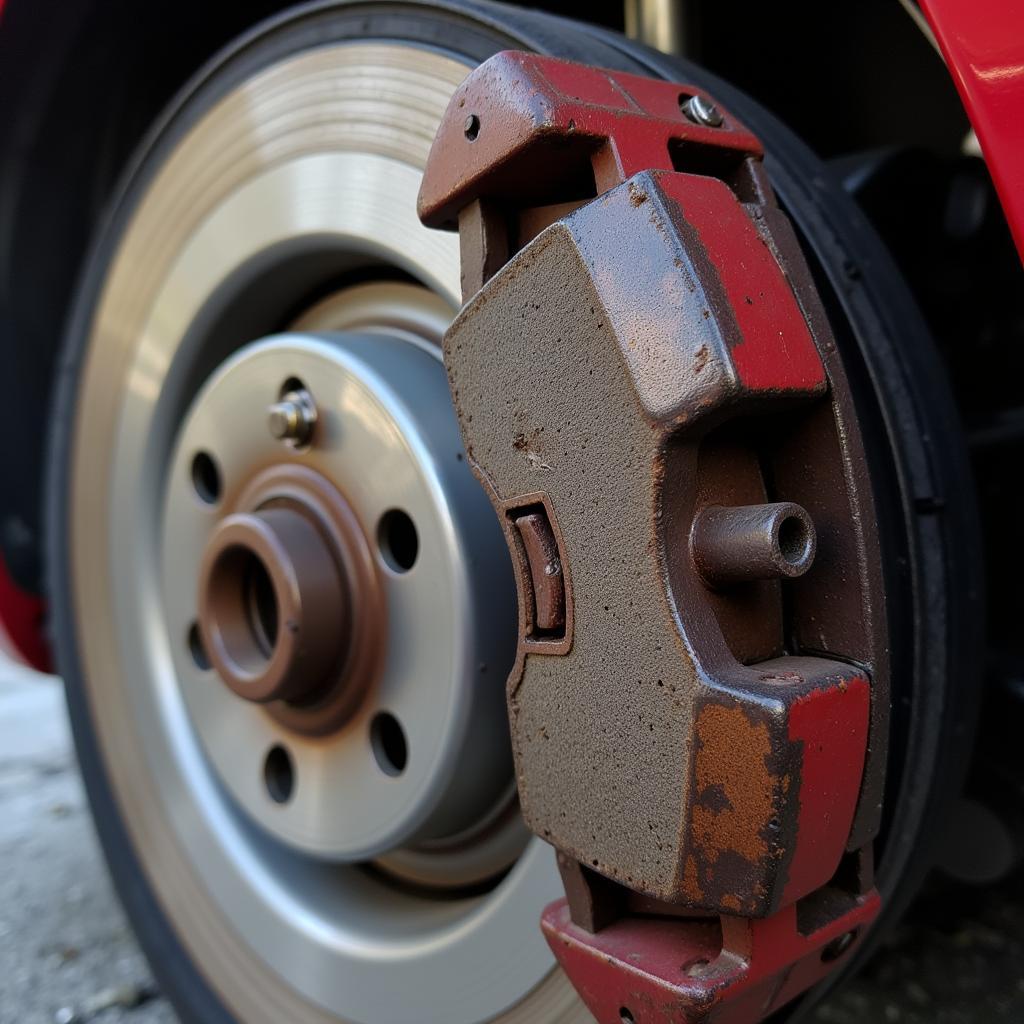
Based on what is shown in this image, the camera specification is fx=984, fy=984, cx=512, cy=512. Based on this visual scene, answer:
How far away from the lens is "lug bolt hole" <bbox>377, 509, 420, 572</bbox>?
2.53 ft

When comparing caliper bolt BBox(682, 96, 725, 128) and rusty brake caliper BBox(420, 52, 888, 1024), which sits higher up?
caliper bolt BBox(682, 96, 725, 128)

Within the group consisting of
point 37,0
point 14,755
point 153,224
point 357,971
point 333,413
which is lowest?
point 14,755

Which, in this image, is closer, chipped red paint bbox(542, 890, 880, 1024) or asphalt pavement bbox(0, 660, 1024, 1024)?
chipped red paint bbox(542, 890, 880, 1024)

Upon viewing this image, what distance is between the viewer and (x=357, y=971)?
0.86 m

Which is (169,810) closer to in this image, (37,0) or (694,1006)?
(694,1006)

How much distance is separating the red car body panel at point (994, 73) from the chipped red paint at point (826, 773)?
270mm

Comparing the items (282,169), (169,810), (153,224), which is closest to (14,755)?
(169,810)

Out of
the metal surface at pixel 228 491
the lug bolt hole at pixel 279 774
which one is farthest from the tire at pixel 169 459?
the lug bolt hole at pixel 279 774

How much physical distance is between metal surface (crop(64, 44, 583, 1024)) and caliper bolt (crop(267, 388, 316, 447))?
19mm

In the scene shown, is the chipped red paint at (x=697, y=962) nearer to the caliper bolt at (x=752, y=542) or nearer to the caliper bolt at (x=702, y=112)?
the caliper bolt at (x=752, y=542)

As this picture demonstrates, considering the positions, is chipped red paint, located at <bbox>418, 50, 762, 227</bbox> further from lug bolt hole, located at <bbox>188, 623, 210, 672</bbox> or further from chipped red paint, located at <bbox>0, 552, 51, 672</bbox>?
chipped red paint, located at <bbox>0, 552, 51, 672</bbox>

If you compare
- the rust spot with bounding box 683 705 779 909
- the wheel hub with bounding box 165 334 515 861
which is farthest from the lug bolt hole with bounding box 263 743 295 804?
the rust spot with bounding box 683 705 779 909

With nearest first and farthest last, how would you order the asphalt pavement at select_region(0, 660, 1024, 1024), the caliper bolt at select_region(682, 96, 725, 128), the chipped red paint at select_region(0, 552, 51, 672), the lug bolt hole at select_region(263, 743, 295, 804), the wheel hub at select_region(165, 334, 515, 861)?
the caliper bolt at select_region(682, 96, 725, 128), the wheel hub at select_region(165, 334, 515, 861), the lug bolt hole at select_region(263, 743, 295, 804), the asphalt pavement at select_region(0, 660, 1024, 1024), the chipped red paint at select_region(0, 552, 51, 672)

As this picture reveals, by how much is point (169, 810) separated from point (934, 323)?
964mm
